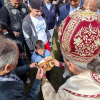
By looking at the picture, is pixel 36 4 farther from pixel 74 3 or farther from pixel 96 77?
pixel 96 77

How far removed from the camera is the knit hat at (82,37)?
1.29m

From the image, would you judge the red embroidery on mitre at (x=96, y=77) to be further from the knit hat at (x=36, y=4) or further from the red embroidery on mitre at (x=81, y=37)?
the knit hat at (x=36, y=4)

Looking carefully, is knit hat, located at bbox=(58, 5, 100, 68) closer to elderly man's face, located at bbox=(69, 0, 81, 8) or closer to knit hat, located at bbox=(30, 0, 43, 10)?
knit hat, located at bbox=(30, 0, 43, 10)

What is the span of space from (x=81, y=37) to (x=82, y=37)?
0.01 meters

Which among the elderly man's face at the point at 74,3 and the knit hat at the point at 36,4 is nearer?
the knit hat at the point at 36,4

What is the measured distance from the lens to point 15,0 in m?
3.08

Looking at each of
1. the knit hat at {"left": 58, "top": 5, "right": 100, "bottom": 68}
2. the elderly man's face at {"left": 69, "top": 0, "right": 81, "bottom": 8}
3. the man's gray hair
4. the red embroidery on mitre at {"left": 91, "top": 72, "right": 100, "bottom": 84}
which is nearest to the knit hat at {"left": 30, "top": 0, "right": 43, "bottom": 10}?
the elderly man's face at {"left": 69, "top": 0, "right": 81, "bottom": 8}

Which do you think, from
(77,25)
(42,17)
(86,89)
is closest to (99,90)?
(86,89)

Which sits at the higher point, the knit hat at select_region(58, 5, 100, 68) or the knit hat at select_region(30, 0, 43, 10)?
the knit hat at select_region(30, 0, 43, 10)

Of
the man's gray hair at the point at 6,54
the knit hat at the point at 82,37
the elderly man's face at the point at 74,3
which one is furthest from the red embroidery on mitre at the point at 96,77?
the elderly man's face at the point at 74,3

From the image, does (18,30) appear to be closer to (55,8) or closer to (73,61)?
(55,8)

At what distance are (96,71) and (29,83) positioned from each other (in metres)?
2.97

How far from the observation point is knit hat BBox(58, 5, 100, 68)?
1.29 m

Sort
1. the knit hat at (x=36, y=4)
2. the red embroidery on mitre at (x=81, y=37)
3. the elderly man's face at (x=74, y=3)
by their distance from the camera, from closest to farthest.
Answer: the red embroidery on mitre at (x=81, y=37)
the knit hat at (x=36, y=4)
the elderly man's face at (x=74, y=3)
